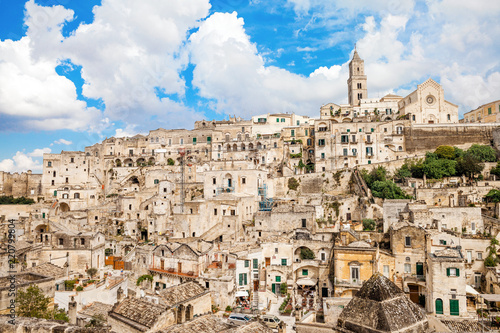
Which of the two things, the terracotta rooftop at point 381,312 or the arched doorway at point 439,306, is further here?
the arched doorway at point 439,306

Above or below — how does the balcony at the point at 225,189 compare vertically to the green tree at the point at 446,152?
below

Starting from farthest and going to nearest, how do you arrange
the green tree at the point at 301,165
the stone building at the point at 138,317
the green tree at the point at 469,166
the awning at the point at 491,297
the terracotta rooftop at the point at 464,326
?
1. the green tree at the point at 301,165
2. the green tree at the point at 469,166
3. the awning at the point at 491,297
4. the terracotta rooftop at the point at 464,326
5. the stone building at the point at 138,317

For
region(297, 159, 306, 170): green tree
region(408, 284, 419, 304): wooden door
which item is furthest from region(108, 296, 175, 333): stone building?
region(297, 159, 306, 170): green tree

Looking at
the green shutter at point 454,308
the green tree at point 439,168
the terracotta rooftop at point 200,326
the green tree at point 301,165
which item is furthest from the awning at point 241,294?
the green tree at point 301,165

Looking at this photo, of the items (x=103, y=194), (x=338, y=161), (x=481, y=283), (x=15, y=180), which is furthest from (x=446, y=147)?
(x=15, y=180)

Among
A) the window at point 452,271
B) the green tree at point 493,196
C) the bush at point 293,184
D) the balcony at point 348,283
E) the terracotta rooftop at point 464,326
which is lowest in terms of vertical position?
the terracotta rooftop at point 464,326

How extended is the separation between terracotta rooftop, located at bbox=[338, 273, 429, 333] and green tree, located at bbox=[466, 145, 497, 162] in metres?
51.7

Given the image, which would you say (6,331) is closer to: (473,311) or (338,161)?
(473,311)

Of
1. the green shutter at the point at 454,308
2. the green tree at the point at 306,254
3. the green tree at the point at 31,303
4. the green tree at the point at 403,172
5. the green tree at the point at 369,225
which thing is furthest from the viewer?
the green tree at the point at 403,172

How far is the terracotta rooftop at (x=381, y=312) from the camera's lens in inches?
255

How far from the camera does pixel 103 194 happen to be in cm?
6244

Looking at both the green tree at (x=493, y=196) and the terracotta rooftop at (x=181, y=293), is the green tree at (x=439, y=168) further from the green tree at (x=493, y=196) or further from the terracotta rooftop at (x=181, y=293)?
the terracotta rooftop at (x=181, y=293)

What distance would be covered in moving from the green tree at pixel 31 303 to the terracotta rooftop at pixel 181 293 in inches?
178

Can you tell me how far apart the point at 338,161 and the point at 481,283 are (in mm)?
29010
